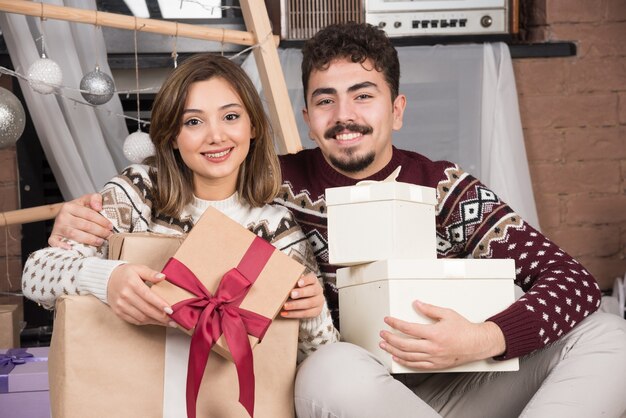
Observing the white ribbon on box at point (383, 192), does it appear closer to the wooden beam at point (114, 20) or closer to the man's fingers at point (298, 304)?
the man's fingers at point (298, 304)

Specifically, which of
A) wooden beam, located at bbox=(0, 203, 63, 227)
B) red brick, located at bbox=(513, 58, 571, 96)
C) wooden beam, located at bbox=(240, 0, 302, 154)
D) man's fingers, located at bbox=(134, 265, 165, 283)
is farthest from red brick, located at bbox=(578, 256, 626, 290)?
man's fingers, located at bbox=(134, 265, 165, 283)

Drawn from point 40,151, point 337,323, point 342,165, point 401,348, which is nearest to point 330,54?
point 342,165

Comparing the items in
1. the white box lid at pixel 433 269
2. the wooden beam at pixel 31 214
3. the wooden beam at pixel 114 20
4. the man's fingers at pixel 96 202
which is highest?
the wooden beam at pixel 114 20

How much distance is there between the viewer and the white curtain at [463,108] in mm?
2375

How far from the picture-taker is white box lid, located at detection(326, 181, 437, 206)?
4.29 feet

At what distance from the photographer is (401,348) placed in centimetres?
127

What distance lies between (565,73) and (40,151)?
144 cm

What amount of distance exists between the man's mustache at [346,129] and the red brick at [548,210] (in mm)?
1077

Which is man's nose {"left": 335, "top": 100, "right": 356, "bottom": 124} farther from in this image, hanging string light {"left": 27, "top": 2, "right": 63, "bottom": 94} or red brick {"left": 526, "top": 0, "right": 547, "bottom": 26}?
red brick {"left": 526, "top": 0, "right": 547, "bottom": 26}

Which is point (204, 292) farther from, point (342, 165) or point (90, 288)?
point (342, 165)

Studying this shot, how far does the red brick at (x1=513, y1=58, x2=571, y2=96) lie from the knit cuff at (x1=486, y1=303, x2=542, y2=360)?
4.17 feet

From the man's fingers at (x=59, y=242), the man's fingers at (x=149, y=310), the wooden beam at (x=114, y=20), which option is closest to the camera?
the man's fingers at (x=149, y=310)

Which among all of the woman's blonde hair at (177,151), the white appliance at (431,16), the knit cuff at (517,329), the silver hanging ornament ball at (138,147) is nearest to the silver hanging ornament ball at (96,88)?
the silver hanging ornament ball at (138,147)

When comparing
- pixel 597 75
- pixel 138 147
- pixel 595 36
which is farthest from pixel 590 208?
pixel 138 147
